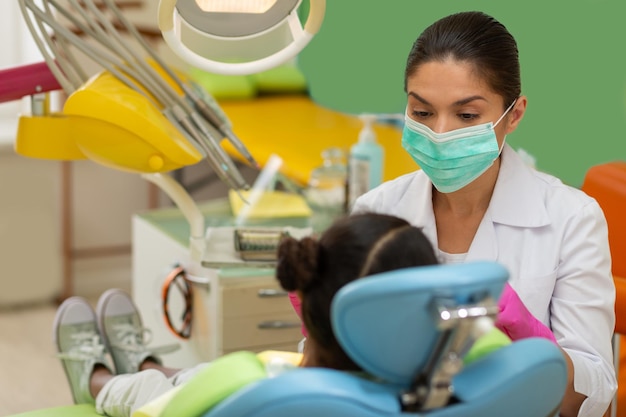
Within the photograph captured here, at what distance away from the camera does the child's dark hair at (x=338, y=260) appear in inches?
44.3

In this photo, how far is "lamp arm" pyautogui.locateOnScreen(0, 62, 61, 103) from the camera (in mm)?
1784

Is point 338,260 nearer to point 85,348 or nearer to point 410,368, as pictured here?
point 410,368

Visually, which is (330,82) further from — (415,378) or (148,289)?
(415,378)

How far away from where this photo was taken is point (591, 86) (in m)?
2.17

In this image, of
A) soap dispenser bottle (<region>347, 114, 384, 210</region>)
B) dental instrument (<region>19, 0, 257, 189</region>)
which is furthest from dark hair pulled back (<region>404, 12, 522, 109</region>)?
soap dispenser bottle (<region>347, 114, 384, 210</region>)

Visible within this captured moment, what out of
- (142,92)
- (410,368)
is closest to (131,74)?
(142,92)

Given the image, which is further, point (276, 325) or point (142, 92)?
point (276, 325)

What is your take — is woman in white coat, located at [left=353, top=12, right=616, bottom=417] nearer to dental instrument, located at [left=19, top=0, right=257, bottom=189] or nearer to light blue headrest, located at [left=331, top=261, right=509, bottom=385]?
dental instrument, located at [left=19, top=0, right=257, bottom=189]

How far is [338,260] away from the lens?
1.14m

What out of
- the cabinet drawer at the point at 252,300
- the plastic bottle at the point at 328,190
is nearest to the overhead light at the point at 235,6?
the cabinet drawer at the point at 252,300

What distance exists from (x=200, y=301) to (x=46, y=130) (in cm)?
77

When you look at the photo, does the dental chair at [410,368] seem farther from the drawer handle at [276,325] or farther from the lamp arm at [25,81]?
the drawer handle at [276,325]

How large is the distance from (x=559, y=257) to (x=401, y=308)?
69cm

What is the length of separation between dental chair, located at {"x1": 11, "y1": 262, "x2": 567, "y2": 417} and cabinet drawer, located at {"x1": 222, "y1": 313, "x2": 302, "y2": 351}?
121 centimetres
